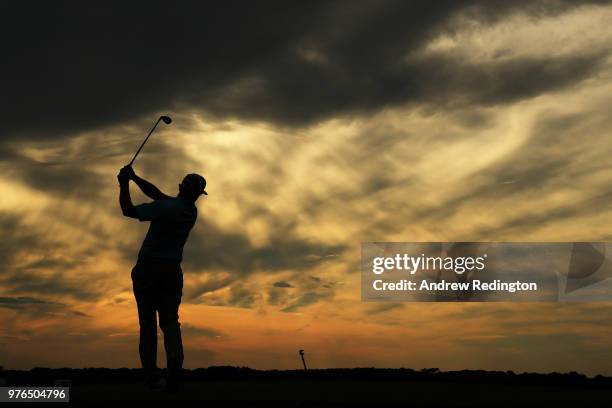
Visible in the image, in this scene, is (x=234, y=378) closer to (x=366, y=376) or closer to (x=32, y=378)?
(x=366, y=376)

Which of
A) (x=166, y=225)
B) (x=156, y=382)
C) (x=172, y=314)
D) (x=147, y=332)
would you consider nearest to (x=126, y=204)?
(x=166, y=225)

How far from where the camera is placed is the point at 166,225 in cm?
1129

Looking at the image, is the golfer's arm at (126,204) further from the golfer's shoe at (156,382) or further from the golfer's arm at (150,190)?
the golfer's shoe at (156,382)

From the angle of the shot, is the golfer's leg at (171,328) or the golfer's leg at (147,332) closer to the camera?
the golfer's leg at (171,328)

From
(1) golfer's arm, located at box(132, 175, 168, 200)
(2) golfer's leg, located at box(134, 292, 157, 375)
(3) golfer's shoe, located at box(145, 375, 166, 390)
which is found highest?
(1) golfer's arm, located at box(132, 175, 168, 200)

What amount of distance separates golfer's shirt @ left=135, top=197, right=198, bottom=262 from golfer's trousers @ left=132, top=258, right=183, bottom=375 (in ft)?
0.43

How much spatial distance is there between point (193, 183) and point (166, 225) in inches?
29.5

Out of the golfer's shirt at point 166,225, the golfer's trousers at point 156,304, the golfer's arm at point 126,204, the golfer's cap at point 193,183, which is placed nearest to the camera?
the golfer's arm at point 126,204

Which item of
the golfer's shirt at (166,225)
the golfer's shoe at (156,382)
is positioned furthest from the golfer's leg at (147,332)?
the golfer's shirt at (166,225)

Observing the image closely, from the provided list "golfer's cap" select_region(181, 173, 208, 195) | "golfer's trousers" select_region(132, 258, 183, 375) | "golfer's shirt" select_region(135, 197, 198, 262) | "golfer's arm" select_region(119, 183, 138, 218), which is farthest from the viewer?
"golfer's cap" select_region(181, 173, 208, 195)

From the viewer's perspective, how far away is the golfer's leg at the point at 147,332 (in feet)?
37.4

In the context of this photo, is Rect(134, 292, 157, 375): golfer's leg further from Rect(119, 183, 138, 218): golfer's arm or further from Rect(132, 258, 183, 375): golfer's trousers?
Rect(119, 183, 138, 218): golfer's arm

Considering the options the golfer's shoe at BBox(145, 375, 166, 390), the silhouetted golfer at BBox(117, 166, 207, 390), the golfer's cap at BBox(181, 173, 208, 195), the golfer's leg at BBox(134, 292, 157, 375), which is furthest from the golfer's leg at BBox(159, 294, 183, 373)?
the golfer's cap at BBox(181, 173, 208, 195)

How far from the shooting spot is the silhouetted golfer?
11227 millimetres
